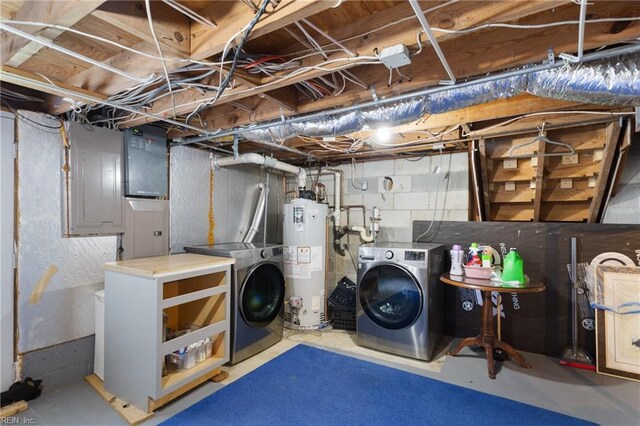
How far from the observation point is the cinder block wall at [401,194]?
330 cm

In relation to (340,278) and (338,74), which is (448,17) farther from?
(340,278)

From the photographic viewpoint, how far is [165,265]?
2.12 m

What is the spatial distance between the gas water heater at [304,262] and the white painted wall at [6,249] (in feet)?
6.98

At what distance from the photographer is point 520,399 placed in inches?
83.2

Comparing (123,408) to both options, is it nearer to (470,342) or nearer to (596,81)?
(470,342)

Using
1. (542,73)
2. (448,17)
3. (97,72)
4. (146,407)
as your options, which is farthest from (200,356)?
(542,73)

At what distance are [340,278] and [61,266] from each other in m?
2.81

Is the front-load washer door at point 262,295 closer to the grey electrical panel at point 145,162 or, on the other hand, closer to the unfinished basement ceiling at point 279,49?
the grey electrical panel at point 145,162

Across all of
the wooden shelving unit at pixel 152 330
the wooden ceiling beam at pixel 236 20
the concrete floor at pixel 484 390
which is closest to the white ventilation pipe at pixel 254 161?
the wooden shelving unit at pixel 152 330

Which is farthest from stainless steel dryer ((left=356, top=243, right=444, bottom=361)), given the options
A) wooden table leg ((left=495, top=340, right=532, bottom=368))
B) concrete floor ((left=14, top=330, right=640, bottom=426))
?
wooden table leg ((left=495, top=340, right=532, bottom=368))

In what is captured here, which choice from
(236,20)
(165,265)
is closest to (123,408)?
(165,265)

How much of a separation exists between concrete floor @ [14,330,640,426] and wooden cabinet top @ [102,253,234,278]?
88cm

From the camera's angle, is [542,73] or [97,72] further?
[97,72]

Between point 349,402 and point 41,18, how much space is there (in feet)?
8.42
